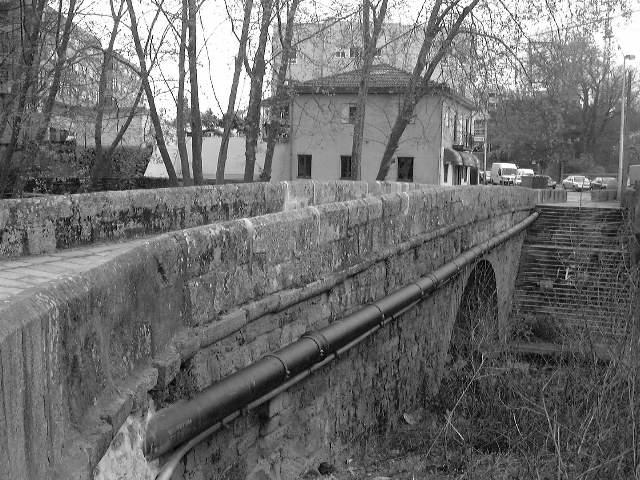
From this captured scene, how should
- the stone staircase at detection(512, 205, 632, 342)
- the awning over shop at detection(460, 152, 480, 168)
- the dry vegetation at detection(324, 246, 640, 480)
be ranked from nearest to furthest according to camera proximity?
1. the dry vegetation at detection(324, 246, 640, 480)
2. the stone staircase at detection(512, 205, 632, 342)
3. the awning over shop at detection(460, 152, 480, 168)

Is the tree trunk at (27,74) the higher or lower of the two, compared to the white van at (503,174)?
higher

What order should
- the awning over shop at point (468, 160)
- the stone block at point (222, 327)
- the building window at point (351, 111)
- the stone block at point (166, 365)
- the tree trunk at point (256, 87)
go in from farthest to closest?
the awning over shop at point (468, 160) < the building window at point (351, 111) < the tree trunk at point (256, 87) < the stone block at point (222, 327) < the stone block at point (166, 365)

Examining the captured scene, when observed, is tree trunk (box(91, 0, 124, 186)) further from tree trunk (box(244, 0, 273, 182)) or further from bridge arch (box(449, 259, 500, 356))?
bridge arch (box(449, 259, 500, 356))

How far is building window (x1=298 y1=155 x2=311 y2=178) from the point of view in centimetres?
3572

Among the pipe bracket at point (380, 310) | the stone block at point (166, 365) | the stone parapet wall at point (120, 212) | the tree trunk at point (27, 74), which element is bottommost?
the pipe bracket at point (380, 310)

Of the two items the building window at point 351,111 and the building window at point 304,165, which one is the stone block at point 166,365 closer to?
the building window at point 351,111

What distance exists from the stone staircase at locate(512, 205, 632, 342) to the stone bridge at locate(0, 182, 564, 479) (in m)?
7.32

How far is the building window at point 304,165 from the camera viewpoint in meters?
35.7

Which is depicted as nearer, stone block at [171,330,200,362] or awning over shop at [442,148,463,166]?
stone block at [171,330,200,362]

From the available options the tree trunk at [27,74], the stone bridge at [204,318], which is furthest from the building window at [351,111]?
the stone bridge at [204,318]

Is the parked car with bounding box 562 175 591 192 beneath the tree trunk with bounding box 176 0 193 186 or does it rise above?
beneath

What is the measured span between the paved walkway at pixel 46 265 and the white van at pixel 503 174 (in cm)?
4659

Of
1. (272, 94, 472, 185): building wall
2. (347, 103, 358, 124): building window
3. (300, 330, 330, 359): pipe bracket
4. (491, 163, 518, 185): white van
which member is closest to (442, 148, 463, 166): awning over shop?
(272, 94, 472, 185): building wall

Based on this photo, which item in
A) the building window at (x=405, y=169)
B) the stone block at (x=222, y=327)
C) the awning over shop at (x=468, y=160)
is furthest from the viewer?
the awning over shop at (x=468, y=160)
